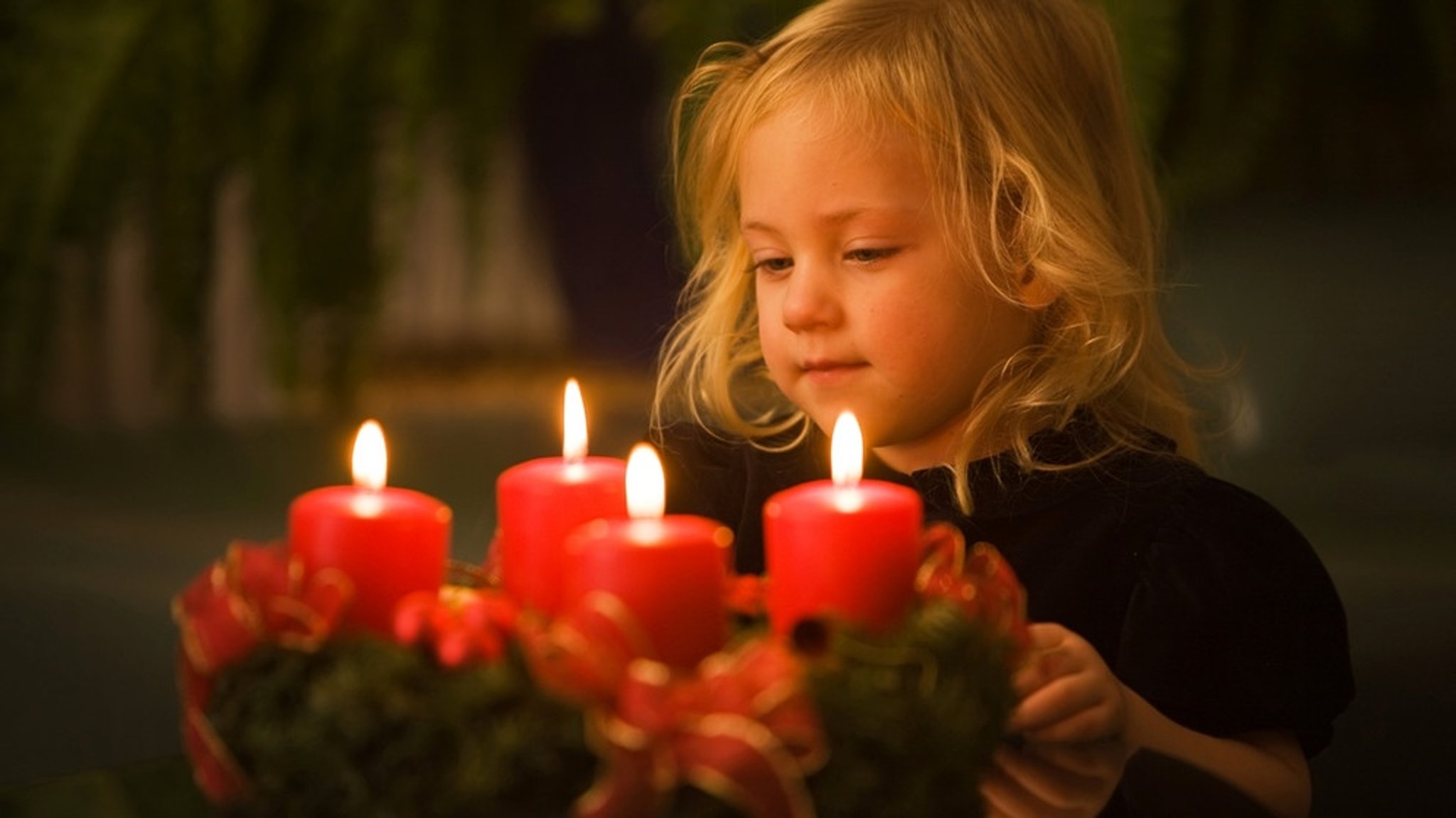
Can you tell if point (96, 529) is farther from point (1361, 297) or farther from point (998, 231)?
point (1361, 297)

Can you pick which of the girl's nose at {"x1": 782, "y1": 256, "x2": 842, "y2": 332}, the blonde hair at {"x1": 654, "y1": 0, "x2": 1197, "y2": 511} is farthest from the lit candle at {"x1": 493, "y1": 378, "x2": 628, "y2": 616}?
the blonde hair at {"x1": 654, "y1": 0, "x2": 1197, "y2": 511}

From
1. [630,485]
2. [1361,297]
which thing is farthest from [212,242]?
[1361,297]

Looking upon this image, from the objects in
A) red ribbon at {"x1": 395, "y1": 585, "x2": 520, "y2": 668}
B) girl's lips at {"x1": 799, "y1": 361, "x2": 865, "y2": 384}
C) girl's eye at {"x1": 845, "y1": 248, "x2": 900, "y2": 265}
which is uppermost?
girl's eye at {"x1": 845, "y1": 248, "x2": 900, "y2": 265}

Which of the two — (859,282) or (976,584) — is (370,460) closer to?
(976,584)

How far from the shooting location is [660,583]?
62cm

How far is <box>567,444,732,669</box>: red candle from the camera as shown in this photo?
2.03 ft

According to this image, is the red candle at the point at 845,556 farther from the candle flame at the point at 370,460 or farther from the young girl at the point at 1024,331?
the young girl at the point at 1024,331

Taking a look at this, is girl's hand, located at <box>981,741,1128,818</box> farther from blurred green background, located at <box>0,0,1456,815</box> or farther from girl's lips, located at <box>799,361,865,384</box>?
blurred green background, located at <box>0,0,1456,815</box>

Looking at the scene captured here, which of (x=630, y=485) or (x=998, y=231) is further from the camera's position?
(x=998, y=231)

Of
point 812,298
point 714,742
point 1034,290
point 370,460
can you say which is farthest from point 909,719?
point 1034,290

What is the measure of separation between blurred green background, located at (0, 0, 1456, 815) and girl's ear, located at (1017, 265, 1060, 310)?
1.03 feet

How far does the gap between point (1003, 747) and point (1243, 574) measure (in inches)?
15.4

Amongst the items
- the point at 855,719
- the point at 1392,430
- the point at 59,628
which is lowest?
the point at 59,628

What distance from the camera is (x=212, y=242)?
5.35 ft
